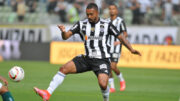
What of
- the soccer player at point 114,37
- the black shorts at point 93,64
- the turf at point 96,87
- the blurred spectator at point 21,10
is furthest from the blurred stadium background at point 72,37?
the black shorts at point 93,64

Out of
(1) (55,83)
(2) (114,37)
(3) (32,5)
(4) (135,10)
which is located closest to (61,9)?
(3) (32,5)

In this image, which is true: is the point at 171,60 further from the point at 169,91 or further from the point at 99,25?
the point at 99,25

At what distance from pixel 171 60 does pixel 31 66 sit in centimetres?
661

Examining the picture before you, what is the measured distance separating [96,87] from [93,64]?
4.89 metres

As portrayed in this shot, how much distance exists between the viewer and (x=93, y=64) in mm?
9828

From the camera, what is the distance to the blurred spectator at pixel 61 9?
86.5 feet

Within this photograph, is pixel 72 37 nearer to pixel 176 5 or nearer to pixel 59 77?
pixel 176 5

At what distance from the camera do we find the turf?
1194 cm

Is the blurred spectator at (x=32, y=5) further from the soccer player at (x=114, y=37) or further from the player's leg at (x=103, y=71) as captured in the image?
the player's leg at (x=103, y=71)

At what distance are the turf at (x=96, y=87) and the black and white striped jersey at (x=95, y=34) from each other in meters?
1.98

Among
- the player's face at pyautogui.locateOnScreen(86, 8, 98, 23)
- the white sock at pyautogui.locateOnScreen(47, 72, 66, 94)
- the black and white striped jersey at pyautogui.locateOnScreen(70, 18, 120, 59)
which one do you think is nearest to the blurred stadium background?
the black and white striped jersey at pyautogui.locateOnScreen(70, 18, 120, 59)

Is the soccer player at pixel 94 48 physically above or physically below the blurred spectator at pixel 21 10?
above

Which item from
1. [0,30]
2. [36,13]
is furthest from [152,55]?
[0,30]

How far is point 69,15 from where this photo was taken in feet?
85.8
